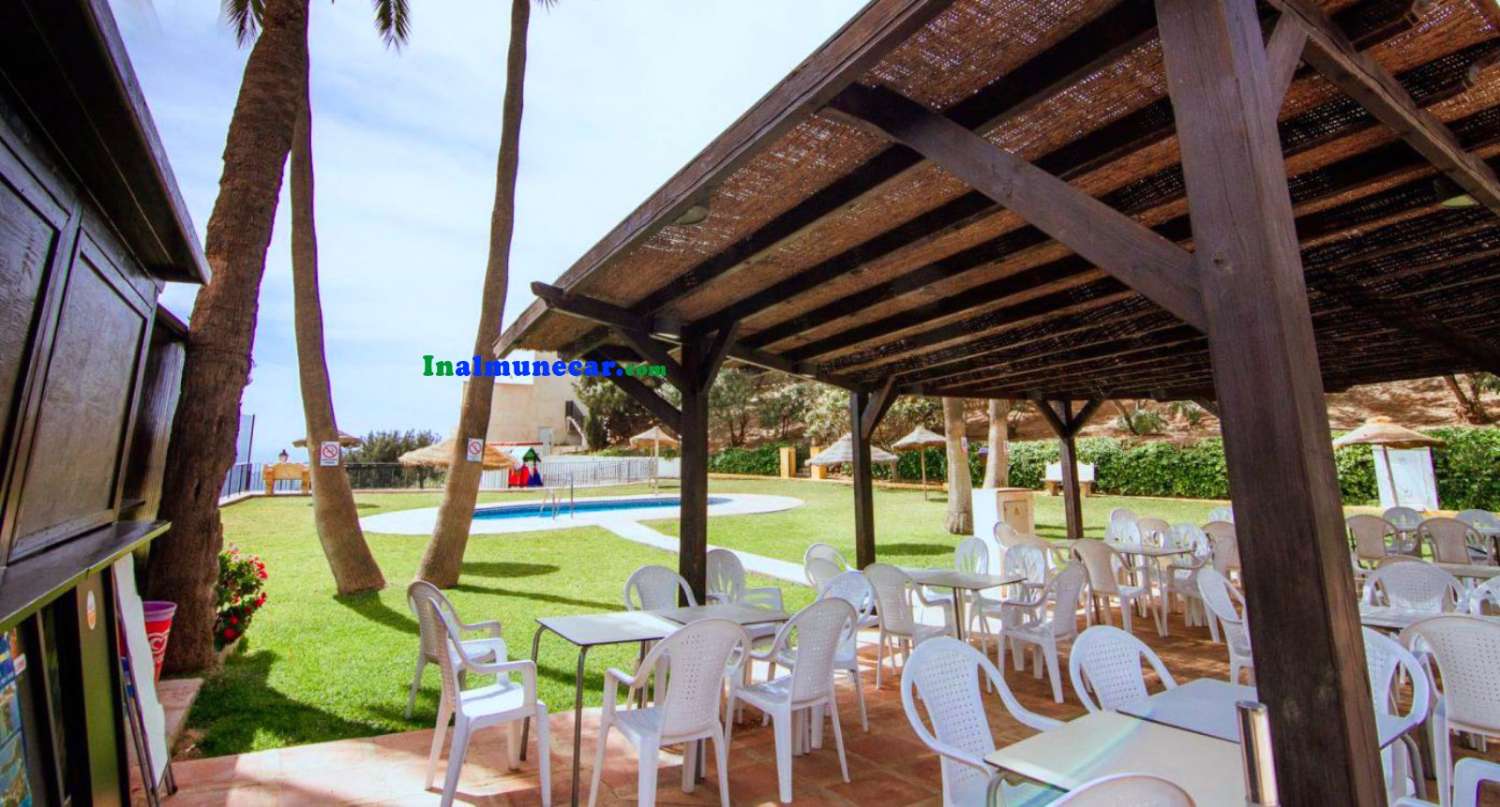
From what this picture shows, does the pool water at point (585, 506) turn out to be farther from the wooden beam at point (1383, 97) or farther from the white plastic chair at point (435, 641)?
the wooden beam at point (1383, 97)

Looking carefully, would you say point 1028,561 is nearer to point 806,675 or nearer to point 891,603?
point 891,603

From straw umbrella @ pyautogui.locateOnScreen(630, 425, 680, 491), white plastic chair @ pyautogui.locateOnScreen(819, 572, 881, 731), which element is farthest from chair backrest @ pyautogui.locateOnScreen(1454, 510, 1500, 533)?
straw umbrella @ pyautogui.locateOnScreen(630, 425, 680, 491)

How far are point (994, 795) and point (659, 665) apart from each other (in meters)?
1.53

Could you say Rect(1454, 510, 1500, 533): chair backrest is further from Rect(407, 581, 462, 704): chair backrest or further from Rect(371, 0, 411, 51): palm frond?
Rect(371, 0, 411, 51): palm frond

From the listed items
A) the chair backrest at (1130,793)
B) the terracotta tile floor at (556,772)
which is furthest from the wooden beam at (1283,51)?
the terracotta tile floor at (556,772)

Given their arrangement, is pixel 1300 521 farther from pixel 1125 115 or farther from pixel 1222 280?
pixel 1125 115

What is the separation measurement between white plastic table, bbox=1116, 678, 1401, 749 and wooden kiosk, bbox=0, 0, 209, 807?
2.75m

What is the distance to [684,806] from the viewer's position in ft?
9.00

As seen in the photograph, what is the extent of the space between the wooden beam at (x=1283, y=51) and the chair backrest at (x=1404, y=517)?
8984mm

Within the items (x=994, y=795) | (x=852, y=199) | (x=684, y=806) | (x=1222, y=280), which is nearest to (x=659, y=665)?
(x=684, y=806)

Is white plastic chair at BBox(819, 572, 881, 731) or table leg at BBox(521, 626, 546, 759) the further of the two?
white plastic chair at BBox(819, 572, 881, 731)

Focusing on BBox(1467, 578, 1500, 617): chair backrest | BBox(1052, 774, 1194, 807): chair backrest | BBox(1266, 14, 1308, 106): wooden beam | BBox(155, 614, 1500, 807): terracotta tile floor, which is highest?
BBox(1266, 14, 1308, 106): wooden beam

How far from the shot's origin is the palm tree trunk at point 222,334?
13.4ft

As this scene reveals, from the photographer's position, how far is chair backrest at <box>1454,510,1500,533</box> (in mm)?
6841
